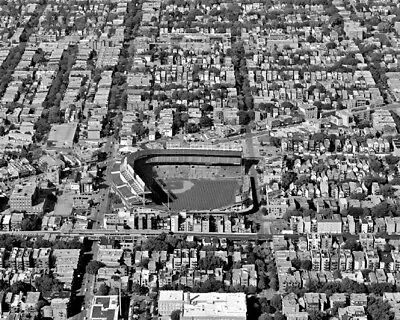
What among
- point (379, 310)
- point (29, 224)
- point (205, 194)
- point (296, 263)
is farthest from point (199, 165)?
→ point (379, 310)

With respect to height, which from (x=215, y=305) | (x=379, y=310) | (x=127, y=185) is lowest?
(x=379, y=310)

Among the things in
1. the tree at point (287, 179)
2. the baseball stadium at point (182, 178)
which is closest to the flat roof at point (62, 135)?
the baseball stadium at point (182, 178)

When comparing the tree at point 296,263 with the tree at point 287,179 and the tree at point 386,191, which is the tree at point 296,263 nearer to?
the tree at point 287,179

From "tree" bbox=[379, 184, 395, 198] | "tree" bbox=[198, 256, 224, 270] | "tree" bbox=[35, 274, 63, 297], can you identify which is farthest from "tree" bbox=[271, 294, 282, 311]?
"tree" bbox=[379, 184, 395, 198]

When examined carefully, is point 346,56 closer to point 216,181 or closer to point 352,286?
point 216,181

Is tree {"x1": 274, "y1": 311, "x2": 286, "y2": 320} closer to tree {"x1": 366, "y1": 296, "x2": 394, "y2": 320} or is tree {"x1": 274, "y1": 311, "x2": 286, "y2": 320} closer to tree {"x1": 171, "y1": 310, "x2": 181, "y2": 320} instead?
tree {"x1": 366, "y1": 296, "x2": 394, "y2": 320}

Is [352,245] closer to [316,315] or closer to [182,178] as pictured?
[316,315]

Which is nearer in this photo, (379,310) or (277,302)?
(379,310)

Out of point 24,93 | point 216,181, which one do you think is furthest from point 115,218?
point 24,93
